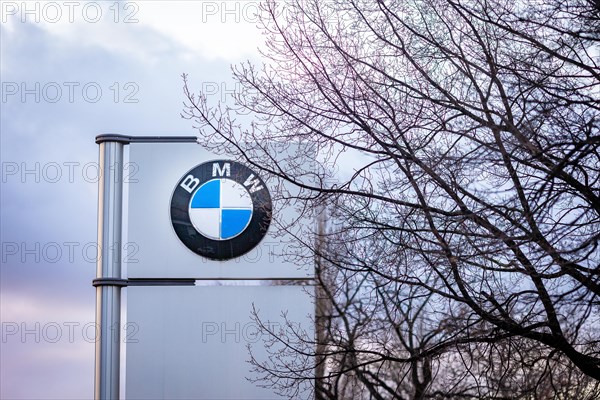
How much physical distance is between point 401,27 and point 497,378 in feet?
11.6

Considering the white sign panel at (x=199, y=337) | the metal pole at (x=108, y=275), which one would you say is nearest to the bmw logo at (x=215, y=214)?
the white sign panel at (x=199, y=337)

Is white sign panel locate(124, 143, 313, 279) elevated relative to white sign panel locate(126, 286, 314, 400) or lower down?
elevated

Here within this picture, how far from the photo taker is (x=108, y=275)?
1420 centimetres

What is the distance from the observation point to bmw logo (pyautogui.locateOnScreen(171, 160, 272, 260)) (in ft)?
47.1

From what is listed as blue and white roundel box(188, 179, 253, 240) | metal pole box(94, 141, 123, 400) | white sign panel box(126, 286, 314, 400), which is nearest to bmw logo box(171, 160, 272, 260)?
blue and white roundel box(188, 179, 253, 240)

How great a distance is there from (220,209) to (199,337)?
171 cm

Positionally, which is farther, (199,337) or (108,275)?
(199,337)

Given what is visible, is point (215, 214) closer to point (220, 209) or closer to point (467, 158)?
point (220, 209)

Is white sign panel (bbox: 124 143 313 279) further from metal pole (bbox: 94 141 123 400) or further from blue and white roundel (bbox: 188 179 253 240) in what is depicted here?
metal pole (bbox: 94 141 123 400)

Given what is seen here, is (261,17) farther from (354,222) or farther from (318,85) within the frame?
(354,222)

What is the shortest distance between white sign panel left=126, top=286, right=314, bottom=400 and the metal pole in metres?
0.25

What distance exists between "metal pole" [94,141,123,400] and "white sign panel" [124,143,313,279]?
0.18 meters

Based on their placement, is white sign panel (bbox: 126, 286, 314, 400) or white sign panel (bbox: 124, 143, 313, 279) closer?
white sign panel (bbox: 126, 286, 314, 400)

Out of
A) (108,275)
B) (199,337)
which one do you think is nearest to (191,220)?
(108,275)
